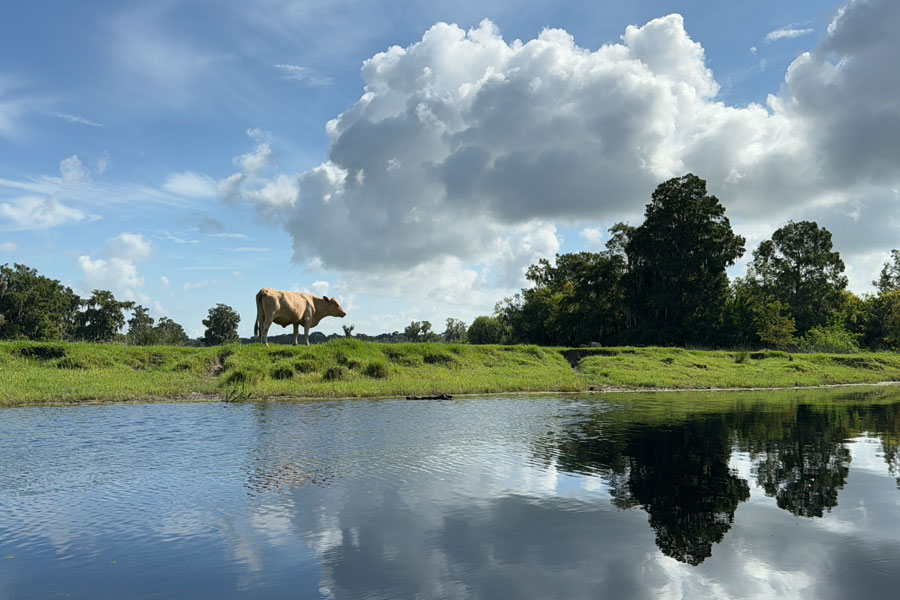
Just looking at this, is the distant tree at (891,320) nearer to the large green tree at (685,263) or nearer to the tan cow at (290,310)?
the large green tree at (685,263)

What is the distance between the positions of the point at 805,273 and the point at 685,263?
1078 inches

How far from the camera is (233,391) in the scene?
77.6ft

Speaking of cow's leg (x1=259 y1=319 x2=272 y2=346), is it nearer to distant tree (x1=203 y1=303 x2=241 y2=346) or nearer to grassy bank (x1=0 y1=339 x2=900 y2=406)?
grassy bank (x1=0 y1=339 x2=900 y2=406)

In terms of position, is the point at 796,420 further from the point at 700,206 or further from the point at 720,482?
the point at 700,206

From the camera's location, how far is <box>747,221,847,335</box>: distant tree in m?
74.6

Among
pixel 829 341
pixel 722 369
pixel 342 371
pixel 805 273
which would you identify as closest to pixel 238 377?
pixel 342 371

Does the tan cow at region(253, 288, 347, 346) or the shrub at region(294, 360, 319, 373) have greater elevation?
the tan cow at region(253, 288, 347, 346)

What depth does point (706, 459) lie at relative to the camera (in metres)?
13.7

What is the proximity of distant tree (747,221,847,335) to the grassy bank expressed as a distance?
122 feet

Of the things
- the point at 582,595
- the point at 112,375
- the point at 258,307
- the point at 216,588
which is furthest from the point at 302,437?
the point at 258,307

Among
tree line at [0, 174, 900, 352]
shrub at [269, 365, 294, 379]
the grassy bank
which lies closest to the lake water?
the grassy bank

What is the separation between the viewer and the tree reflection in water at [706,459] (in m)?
9.39

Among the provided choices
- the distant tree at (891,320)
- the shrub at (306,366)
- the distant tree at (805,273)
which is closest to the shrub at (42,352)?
the shrub at (306,366)

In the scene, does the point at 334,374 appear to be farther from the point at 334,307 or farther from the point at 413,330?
the point at 413,330
